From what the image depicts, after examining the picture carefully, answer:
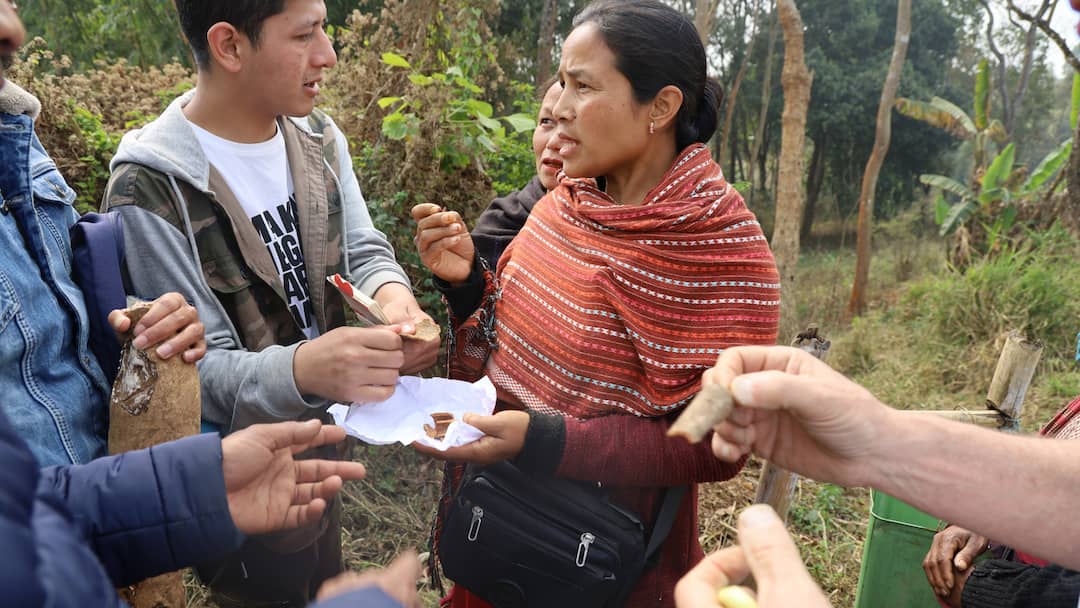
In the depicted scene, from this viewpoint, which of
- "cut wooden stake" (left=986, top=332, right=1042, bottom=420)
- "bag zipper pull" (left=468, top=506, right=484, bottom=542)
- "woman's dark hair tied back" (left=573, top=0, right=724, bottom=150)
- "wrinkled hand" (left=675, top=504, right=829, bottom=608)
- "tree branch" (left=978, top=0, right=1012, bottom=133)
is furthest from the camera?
"tree branch" (left=978, top=0, right=1012, bottom=133)

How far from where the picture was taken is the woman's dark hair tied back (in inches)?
76.1

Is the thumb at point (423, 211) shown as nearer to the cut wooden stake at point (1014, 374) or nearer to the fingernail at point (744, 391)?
the fingernail at point (744, 391)

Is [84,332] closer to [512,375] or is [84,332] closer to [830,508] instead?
[512,375]

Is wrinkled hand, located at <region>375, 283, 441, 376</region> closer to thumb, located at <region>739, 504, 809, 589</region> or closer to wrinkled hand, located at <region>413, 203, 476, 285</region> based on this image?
wrinkled hand, located at <region>413, 203, 476, 285</region>

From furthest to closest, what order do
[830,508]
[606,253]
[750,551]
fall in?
1. [830,508]
2. [606,253]
3. [750,551]

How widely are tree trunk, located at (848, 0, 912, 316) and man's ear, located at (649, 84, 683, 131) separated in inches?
315

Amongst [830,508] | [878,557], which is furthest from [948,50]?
[878,557]

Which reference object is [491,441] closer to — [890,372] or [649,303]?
[649,303]

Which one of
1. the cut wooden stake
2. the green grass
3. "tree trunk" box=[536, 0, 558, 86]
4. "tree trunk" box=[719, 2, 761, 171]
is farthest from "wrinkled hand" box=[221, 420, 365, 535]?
"tree trunk" box=[719, 2, 761, 171]

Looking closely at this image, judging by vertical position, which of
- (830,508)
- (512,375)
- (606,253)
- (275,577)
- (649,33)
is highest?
(649,33)

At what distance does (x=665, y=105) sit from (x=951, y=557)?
151 centimetres

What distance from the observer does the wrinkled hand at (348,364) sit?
1.66 metres

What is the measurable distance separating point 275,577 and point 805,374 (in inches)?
65.7

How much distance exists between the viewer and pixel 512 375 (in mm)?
2033
